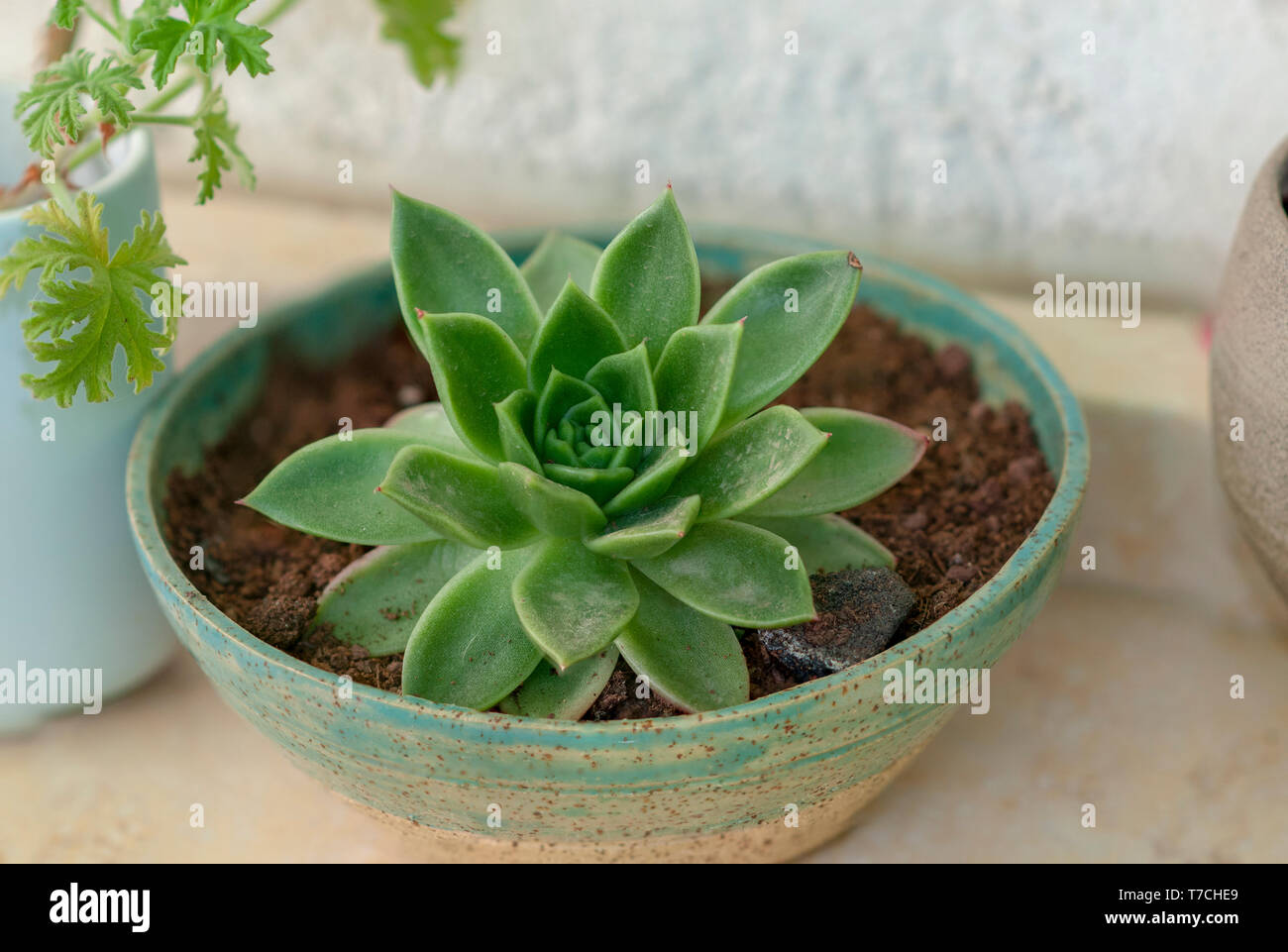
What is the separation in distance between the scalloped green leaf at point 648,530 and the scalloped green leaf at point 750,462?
0.02 m

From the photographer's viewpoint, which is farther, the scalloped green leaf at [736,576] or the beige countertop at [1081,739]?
the beige countertop at [1081,739]

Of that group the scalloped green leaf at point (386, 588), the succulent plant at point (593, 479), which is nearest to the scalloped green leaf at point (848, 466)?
the succulent plant at point (593, 479)

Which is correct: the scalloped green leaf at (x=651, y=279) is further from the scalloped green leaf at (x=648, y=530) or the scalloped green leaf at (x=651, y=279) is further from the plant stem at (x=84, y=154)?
the plant stem at (x=84, y=154)

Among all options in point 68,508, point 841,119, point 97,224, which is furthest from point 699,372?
point 841,119

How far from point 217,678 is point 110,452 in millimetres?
243

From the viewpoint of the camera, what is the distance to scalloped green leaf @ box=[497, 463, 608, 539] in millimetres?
743

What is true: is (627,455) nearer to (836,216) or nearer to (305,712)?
(305,712)

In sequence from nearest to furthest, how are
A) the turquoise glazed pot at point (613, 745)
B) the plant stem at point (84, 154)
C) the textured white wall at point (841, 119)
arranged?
the turquoise glazed pot at point (613, 745) → the plant stem at point (84, 154) → the textured white wall at point (841, 119)

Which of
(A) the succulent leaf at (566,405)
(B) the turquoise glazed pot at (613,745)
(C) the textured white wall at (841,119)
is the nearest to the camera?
(B) the turquoise glazed pot at (613,745)

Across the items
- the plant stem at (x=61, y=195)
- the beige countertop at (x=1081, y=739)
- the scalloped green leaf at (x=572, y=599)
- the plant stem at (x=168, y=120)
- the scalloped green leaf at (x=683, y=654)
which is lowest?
the beige countertop at (x=1081, y=739)

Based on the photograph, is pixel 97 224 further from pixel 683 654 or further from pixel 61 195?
pixel 683 654

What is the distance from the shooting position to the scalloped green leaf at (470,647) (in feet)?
2.52

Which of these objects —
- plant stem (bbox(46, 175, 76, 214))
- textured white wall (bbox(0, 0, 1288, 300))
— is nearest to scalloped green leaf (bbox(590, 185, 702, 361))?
plant stem (bbox(46, 175, 76, 214))

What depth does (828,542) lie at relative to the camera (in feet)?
2.83
